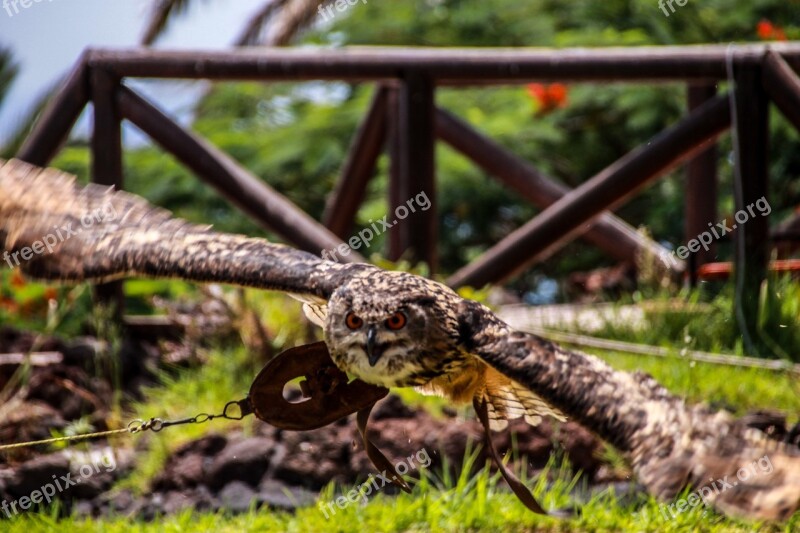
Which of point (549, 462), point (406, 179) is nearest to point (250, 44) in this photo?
point (406, 179)

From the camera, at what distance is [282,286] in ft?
12.4

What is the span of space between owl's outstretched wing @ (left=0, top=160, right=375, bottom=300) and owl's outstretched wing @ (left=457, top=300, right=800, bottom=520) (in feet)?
2.54

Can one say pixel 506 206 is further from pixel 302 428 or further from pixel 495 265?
pixel 302 428

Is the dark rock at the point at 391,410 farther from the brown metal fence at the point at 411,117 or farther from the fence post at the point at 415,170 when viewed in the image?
the fence post at the point at 415,170

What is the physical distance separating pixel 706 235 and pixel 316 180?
5.03 meters

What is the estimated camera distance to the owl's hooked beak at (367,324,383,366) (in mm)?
3479

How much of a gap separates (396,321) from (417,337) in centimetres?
9

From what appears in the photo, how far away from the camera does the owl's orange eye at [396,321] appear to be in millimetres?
3543

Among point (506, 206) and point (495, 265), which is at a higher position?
point (495, 265)

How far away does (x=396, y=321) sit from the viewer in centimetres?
356

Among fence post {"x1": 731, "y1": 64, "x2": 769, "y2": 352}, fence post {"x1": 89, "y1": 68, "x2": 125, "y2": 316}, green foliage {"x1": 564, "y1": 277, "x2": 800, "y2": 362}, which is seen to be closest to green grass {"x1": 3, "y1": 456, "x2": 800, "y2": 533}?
green foliage {"x1": 564, "y1": 277, "x2": 800, "y2": 362}

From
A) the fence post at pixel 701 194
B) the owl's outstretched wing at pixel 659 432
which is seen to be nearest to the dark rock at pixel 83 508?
the owl's outstretched wing at pixel 659 432

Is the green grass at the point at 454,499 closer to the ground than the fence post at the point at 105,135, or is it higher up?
closer to the ground

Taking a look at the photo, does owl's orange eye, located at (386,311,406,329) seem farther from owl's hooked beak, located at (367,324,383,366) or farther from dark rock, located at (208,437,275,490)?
dark rock, located at (208,437,275,490)
